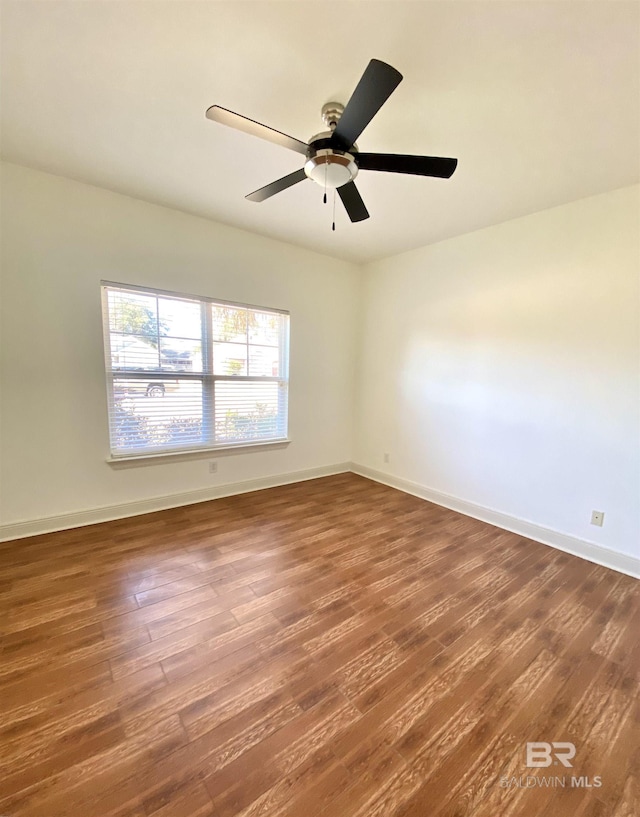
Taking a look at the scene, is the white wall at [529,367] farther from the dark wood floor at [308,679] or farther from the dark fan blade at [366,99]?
the dark fan blade at [366,99]

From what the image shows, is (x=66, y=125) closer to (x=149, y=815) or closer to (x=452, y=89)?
(x=452, y=89)

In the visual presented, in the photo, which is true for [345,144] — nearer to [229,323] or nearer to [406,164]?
[406,164]

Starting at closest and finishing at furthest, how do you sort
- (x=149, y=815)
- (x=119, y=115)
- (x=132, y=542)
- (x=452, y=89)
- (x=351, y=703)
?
(x=149, y=815), (x=351, y=703), (x=452, y=89), (x=119, y=115), (x=132, y=542)

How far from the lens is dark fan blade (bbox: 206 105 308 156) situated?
136 centimetres

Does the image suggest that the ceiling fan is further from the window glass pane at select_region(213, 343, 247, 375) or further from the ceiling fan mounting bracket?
the window glass pane at select_region(213, 343, 247, 375)

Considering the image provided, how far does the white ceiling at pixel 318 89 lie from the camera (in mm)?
1267

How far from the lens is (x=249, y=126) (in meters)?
1.45

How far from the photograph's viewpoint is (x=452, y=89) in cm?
155

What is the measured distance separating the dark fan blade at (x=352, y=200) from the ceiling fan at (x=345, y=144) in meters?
0.01

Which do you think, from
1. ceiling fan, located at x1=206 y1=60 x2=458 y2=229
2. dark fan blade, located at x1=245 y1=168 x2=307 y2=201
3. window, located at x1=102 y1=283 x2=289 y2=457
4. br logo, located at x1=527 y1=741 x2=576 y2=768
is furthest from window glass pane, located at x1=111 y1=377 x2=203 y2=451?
br logo, located at x1=527 y1=741 x2=576 y2=768

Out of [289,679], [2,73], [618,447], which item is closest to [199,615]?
[289,679]

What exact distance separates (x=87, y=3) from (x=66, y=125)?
2.87 ft

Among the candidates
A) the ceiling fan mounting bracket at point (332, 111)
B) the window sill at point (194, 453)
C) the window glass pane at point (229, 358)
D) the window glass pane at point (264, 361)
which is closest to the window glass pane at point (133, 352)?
the window glass pane at point (229, 358)

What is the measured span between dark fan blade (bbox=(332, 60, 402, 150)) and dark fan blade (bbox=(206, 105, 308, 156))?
0.21 meters
